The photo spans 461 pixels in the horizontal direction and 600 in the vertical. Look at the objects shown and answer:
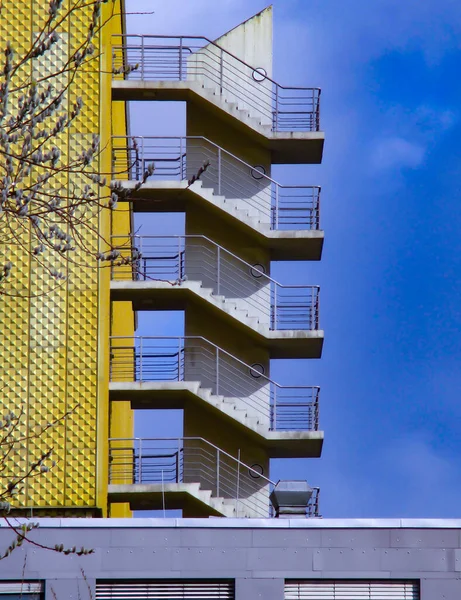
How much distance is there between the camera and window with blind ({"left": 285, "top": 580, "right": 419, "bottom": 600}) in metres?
22.7

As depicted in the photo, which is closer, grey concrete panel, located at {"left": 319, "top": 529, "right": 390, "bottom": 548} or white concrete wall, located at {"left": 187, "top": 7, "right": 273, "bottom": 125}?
grey concrete panel, located at {"left": 319, "top": 529, "right": 390, "bottom": 548}

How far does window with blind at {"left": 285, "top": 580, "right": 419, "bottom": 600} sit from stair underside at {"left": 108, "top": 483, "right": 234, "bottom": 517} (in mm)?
9844

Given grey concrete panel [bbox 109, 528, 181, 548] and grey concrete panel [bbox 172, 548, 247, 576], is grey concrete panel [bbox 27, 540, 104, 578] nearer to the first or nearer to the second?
grey concrete panel [bbox 109, 528, 181, 548]

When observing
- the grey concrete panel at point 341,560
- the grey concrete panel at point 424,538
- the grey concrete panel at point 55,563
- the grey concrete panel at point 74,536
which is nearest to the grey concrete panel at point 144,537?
the grey concrete panel at point 74,536

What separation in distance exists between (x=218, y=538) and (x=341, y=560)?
1.96 meters

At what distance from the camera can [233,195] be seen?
36781 millimetres

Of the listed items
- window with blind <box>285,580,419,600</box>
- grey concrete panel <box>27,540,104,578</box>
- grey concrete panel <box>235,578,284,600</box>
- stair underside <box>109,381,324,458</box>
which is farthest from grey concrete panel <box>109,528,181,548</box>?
stair underside <box>109,381,324,458</box>

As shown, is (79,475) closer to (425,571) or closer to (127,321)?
(425,571)

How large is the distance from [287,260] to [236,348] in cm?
295

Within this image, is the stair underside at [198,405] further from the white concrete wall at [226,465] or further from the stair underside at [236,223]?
the stair underside at [236,223]

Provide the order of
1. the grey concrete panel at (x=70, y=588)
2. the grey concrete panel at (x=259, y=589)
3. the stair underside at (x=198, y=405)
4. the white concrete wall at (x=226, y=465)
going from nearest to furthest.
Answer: the grey concrete panel at (x=70, y=588), the grey concrete panel at (x=259, y=589), the stair underside at (x=198, y=405), the white concrete wall at (x=226, y=465)

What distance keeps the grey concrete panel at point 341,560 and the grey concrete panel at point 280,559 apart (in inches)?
6.2

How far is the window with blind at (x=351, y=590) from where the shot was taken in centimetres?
2270

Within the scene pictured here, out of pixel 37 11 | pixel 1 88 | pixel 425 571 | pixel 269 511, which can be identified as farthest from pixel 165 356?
pixel 1 88
